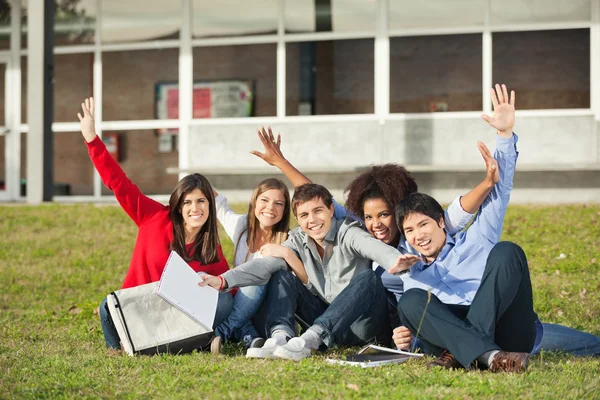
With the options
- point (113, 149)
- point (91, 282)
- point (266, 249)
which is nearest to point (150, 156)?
point (113, 149)

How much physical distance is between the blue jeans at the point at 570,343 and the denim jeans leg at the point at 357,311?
40.0 inches

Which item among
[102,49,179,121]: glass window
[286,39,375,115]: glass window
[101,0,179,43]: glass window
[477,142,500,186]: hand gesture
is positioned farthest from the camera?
[102,49,179,121]: glass window

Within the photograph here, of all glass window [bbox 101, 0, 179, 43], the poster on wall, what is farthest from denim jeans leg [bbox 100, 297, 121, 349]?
glass window [bbox 101, 0, 179, 43]

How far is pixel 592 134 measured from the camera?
1242cm

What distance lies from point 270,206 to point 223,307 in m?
0.76

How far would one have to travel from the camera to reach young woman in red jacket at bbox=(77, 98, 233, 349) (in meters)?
5.51

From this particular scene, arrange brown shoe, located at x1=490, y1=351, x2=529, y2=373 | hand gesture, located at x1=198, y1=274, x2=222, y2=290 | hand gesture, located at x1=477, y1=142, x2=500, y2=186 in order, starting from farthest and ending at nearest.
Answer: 1. hand gesture, located at x1=198, y1=274, x2=222, y2=290
2. hand gesture, located at x1=477, y1=142, x2=500, y2=186
3. brown shoe, located at x1=490, y1=351, x2=529, y2=373

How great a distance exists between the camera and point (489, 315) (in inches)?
175

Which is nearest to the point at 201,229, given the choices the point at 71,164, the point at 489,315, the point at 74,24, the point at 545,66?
the point at 489,315

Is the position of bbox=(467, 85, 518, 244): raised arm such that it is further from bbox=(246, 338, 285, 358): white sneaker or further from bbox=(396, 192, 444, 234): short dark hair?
bbox=(246, 338, 285, 358): white sneaker

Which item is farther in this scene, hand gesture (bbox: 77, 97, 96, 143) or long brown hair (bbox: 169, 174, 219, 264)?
hand gesture (bbox: 77, 97, 96, 143)

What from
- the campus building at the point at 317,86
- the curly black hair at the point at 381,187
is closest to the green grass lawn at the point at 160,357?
the curly black hair at the point at 381,187

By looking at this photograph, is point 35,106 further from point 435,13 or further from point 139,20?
point 435,13

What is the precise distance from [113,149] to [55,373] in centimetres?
1108
